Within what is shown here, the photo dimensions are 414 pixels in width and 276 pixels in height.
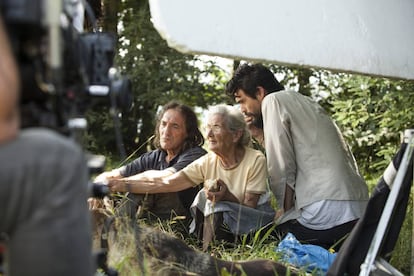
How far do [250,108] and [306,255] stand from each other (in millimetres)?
1231

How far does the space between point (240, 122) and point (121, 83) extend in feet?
7.61

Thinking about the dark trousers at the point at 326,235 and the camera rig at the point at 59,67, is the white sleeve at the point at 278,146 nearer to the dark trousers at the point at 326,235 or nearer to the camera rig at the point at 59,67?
the dark trousers at the point at 326,235

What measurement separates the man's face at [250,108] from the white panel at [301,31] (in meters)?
1.25

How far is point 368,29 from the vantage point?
3477 millimetres

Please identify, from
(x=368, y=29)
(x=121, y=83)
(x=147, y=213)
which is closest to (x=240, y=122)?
(x=147, y=213)

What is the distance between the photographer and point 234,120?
441 centimetres

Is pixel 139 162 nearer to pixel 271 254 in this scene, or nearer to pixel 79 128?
pixel 271 254

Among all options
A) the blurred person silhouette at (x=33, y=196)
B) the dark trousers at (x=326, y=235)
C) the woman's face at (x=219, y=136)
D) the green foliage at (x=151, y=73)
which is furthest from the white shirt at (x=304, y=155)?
the green foliage at (x=151, y=73)

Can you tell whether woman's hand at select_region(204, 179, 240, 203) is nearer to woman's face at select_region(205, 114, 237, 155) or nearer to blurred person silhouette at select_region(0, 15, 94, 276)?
woman's face at select_region(205, 114, 237, 155)

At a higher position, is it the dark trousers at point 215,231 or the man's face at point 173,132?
the man's face at point 173,132

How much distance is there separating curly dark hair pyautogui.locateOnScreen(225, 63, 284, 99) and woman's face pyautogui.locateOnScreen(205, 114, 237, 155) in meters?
0.34

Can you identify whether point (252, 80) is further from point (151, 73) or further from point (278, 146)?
point (151, 73)

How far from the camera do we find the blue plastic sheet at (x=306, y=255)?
3682mm

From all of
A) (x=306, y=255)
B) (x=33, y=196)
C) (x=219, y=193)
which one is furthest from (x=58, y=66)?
(x=219, y=193)
